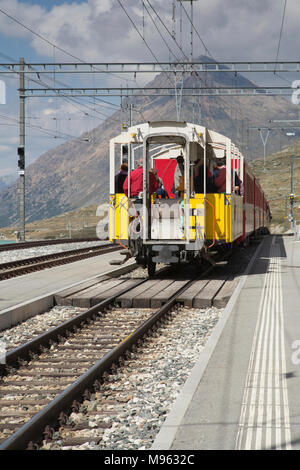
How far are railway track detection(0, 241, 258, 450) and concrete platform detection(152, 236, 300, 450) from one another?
90 cm

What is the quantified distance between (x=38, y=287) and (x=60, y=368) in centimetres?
597

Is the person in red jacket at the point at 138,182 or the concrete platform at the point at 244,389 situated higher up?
the person in red jacket at the point at 138,182

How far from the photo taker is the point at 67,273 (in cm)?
1576

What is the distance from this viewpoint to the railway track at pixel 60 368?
5117 millimetres

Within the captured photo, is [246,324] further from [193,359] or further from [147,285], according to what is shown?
[147,285]

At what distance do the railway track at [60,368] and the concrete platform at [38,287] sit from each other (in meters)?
1.04

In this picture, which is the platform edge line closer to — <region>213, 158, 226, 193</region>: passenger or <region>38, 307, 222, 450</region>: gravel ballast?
<region>38, 307, 222, 450</region>: gravel ballast

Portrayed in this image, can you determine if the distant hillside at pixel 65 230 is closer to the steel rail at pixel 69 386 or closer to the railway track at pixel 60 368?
the railway track at pixel 60 368

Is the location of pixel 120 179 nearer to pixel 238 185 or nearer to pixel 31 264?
pixel 238 185

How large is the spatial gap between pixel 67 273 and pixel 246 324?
804 centimetres

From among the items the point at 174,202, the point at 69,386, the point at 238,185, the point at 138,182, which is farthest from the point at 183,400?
the point at 238,185

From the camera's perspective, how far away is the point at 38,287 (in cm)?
1291

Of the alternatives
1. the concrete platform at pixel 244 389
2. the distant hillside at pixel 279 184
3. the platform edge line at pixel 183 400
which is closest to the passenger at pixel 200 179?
the concrete platform at pixel 244 389
